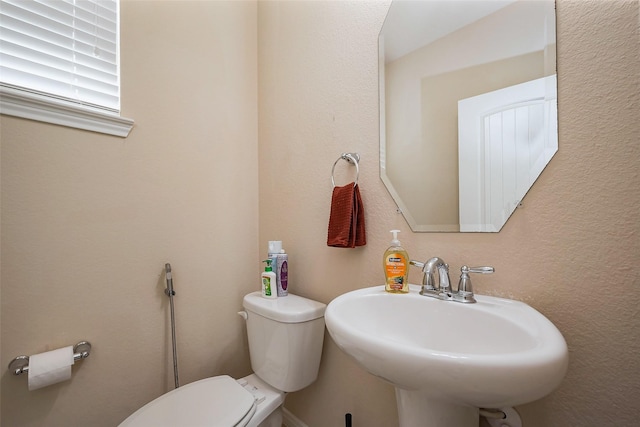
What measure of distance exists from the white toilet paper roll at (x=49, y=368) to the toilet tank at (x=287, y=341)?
1.94 feet

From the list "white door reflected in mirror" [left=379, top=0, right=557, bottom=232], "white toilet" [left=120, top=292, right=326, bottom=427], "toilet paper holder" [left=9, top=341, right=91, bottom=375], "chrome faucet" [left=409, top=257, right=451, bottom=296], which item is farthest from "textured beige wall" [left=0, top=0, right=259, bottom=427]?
"chrome faucet" [left=409, top=257, right=451, bottom=296]

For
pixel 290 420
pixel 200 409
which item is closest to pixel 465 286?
pixel 200 409

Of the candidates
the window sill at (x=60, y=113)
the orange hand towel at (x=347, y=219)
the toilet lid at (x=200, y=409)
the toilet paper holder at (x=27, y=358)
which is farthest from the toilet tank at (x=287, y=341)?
the window sill at (x=60, y=113)

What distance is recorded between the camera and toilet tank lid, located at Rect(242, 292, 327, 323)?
3.25 feet

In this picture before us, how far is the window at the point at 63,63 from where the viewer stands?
86cm

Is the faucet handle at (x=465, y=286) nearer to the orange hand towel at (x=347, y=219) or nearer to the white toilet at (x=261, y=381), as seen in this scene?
the orange hand towel at (x=347, y=219)

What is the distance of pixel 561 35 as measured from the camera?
2.11 ft

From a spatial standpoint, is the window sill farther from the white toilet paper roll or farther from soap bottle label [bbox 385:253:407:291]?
soap bottle label [bbox 385:253:407:291]

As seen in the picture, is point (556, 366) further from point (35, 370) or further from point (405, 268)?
point (35, 370)

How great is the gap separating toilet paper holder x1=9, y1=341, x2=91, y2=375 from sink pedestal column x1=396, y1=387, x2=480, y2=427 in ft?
3.47

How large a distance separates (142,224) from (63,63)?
2.07ft

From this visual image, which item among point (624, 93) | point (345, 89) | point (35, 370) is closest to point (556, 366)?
point (624, 93)

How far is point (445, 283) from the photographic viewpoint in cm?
73

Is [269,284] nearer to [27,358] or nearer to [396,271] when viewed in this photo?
[396,271]
